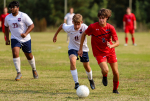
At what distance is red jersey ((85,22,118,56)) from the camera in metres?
5.74

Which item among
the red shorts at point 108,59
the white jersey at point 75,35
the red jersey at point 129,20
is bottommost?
the red jersey at point 129,20

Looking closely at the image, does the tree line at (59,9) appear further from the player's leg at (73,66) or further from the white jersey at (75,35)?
the player's leg at (73,66)

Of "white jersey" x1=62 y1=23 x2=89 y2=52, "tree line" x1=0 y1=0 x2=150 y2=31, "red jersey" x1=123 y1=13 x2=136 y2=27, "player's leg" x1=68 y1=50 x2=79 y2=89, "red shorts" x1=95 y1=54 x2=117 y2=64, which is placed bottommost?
"tree line" x1=0 y1=0 x2=150 y2=31

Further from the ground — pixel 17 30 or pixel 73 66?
pixel 17 30

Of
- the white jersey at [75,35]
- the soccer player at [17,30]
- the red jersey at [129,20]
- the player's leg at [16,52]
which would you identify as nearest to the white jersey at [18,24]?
the soccer player at [17,30]

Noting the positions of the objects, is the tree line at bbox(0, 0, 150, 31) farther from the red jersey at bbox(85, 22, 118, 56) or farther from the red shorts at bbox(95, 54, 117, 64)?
the red shorts at bbox(95, 54, 117, 64)

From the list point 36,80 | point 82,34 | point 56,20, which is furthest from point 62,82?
point 56,20

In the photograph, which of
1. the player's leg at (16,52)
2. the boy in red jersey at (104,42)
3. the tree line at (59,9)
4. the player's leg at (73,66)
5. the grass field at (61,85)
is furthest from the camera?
the tree line at (59,9)

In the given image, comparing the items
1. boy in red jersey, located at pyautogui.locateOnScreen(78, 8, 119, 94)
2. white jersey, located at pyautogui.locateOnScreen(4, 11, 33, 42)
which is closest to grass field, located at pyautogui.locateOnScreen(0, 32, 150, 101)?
boy in red jersey, located at pyautogui.locateOnScreen(78, 8, 119, 94)

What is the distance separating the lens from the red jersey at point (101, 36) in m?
5.74

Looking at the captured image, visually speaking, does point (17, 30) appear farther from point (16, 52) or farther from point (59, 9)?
point (59, 9)

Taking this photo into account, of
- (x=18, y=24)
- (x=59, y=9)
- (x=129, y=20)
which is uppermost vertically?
(x=18, y=24)

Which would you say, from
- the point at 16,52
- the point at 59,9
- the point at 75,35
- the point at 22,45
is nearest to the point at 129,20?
the point at 22,45

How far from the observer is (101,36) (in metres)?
5.79
